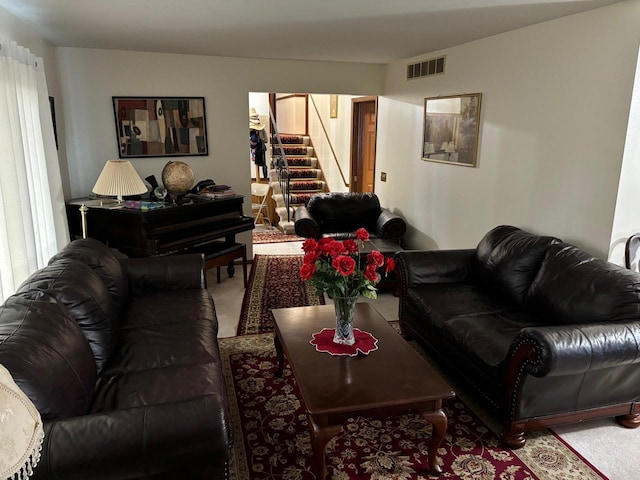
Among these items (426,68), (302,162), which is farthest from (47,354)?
(302,162)

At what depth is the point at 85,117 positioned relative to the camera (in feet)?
15.5

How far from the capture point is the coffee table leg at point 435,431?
215 cm

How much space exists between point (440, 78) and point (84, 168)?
3757 mm

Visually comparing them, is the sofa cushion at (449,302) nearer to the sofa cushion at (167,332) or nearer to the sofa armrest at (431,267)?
the sofa armrest at (431,267)

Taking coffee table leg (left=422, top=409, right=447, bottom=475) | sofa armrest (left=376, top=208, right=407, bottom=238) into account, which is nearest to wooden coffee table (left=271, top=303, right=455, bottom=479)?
coffee table leg (left=422, top=409, right=447, bottom=475)

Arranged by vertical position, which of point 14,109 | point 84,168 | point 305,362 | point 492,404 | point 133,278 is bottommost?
point 492,404

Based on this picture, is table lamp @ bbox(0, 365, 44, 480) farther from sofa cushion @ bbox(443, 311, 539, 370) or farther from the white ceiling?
the white ceiling

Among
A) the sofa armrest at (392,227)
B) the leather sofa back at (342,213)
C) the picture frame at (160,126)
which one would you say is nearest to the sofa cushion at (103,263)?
the picture frame at (160,126)

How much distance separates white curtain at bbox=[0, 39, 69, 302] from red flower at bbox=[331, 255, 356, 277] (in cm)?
185

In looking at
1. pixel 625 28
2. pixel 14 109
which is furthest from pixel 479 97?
pixel 14 109

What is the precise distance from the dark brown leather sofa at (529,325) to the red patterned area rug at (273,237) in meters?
3.44

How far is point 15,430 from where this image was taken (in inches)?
39.4

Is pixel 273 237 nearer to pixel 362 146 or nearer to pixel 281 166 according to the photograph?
pixel 281 166

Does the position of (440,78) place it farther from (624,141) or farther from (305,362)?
(305,362)
